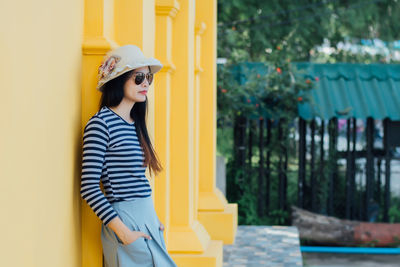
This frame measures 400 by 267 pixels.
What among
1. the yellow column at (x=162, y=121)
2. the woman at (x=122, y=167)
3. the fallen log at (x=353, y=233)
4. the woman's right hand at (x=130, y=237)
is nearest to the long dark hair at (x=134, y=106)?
the woman at (x=122, y=167)

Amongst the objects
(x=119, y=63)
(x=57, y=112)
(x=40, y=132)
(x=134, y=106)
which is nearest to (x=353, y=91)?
(x=134, y=106)

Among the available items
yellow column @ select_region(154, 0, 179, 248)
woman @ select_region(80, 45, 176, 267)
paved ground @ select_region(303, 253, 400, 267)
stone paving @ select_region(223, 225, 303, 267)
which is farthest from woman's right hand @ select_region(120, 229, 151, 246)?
paved ground @ select_region(303, 253, 400, 267)

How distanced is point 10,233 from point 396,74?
9901mm

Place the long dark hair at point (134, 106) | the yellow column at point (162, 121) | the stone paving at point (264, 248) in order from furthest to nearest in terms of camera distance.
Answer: the stone paving at point (264, 248) < the yellow column at point (162, 121) < the long dark hair at point (134, 106)

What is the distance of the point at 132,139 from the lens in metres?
3.31

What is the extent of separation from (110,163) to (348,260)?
298 inches

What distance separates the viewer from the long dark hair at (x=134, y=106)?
332 centimetres

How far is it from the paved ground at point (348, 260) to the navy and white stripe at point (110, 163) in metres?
6.82

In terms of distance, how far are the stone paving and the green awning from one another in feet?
7.44

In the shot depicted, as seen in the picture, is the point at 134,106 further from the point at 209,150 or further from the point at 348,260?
the point at 348,260

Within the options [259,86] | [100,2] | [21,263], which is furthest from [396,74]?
[21,263]

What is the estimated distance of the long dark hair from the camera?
3.32m

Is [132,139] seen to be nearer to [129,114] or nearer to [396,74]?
[129,114]

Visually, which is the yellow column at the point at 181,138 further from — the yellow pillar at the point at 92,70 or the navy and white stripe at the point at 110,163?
the navy and white stripe at the point at 110,163
